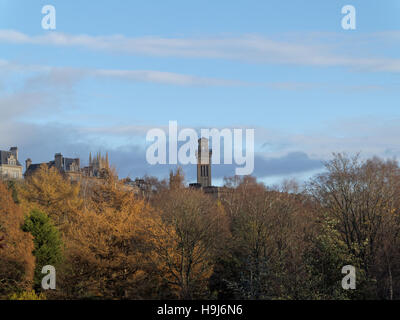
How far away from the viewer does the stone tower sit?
162538mm

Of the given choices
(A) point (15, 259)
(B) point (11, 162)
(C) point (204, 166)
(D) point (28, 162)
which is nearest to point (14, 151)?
(B) point (11, 162)

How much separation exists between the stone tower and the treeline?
108082 mm

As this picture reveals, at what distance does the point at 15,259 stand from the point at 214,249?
1532cm

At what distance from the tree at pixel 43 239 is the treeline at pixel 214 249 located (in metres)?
0.08

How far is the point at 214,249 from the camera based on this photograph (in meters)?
46.7

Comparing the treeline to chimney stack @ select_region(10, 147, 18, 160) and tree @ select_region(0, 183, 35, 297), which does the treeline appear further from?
chimney stack @ select_region(10, 147, 18, 160)

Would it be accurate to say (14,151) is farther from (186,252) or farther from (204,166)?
(186,252)

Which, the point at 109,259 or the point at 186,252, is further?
the point at 186,252

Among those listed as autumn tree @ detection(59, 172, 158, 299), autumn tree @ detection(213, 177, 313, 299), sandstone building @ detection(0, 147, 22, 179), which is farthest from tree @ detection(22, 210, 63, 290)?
sandstone building @ detection(0, 147, 22, 179)

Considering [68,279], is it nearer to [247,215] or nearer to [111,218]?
[111,218]

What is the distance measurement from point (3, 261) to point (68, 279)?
509cm

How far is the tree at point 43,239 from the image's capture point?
4766cm
